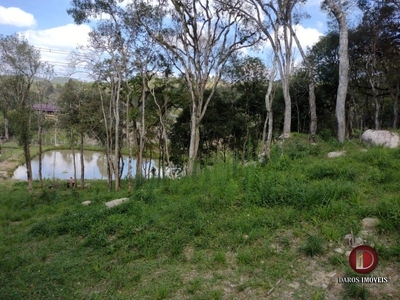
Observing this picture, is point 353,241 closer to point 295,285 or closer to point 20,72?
point 295,285

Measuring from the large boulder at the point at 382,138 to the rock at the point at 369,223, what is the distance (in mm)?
4299

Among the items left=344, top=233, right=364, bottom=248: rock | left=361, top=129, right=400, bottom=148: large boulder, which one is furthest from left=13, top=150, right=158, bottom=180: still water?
left=344, top=233, right=364, bottom=248: rock

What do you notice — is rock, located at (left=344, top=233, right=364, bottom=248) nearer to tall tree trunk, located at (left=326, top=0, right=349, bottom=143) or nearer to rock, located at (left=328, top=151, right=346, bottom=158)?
rock, located at (left=328, top=151, right=346, bottom=158)

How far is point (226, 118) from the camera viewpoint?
775 inches

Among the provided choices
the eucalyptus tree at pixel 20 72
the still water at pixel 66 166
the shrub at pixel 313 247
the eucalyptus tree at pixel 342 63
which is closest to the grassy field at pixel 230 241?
the shrub at pixel 313 247

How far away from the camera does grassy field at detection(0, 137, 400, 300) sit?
10.5 feet

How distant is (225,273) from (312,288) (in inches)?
39.2

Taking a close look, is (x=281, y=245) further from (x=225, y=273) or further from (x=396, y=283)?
(x=396, y=283)

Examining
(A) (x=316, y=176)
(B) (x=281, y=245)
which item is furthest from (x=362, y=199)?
(B) (x=281, y=245)

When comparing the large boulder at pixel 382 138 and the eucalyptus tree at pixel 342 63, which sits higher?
the eucalyptus tree at pixel 342 63

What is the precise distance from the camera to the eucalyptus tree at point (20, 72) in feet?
41.7
